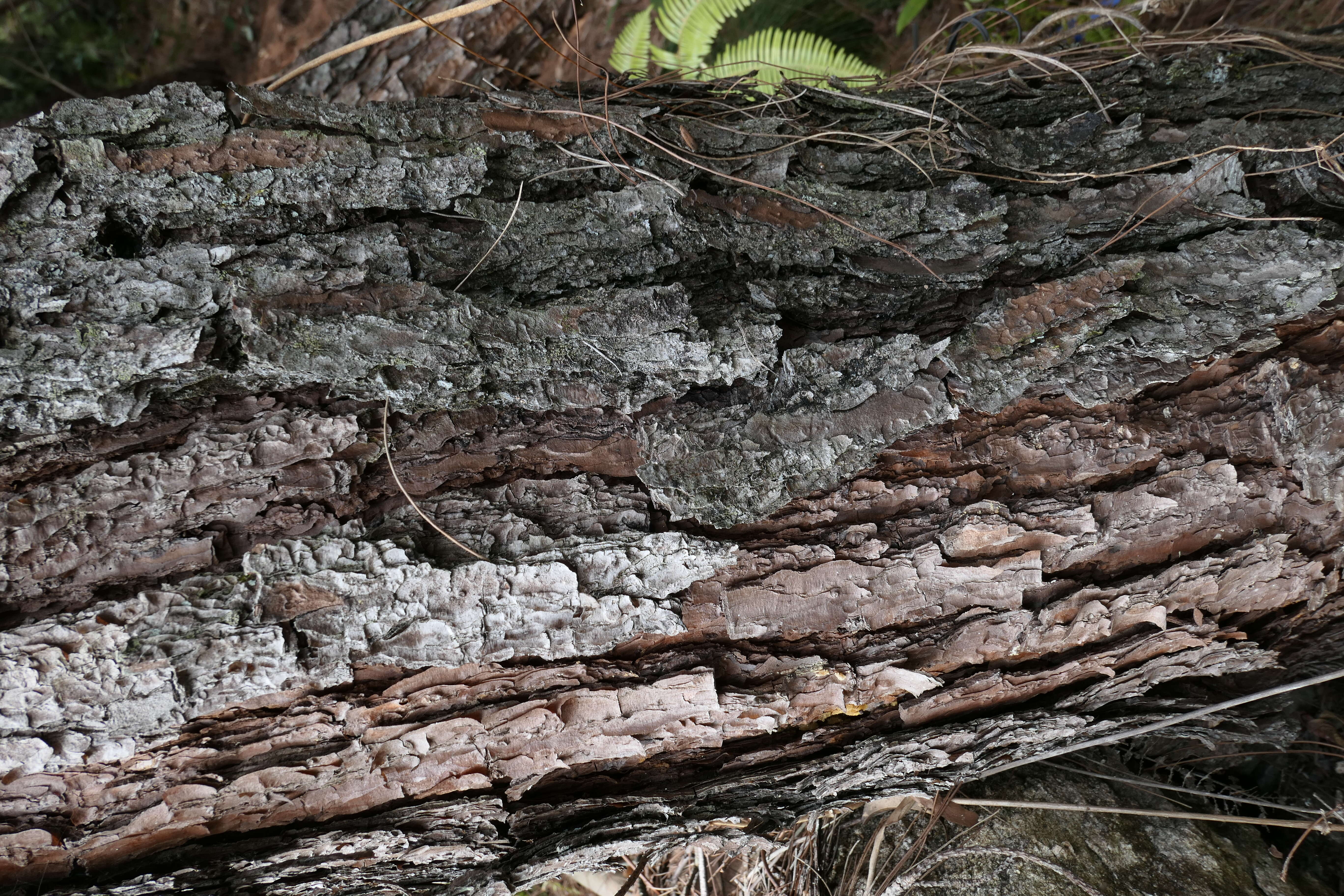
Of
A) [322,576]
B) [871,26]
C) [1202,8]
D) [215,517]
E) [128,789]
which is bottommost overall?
[128,789]

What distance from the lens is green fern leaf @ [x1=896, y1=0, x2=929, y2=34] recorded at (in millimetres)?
2715

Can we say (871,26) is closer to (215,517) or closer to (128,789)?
(215,517)

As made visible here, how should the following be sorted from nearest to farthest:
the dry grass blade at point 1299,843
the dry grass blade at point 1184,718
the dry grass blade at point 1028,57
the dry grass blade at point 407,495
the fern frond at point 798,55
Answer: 1. the dry grass blade at point 407,495
2. the dry grass blade at point 1028,57
3. the dry grass blade at point 1184,718
4. the dry grass blade at point 1299,843
5. the fern frond at point 798,55

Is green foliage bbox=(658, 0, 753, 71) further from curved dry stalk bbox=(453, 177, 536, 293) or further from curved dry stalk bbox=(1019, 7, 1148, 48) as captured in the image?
curved dry stalk bbox=(453, 177, 536, 293)

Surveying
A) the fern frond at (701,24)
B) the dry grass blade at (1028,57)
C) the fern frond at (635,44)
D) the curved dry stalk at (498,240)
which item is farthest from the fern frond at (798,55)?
the curved dry stalk at (498,240)

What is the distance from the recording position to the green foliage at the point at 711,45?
297 centimetres

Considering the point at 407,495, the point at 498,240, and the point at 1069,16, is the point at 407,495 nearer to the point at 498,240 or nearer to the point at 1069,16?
the point at 498,240

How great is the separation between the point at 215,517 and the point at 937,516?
52.1 inches

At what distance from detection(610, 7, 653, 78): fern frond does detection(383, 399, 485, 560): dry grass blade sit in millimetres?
2410

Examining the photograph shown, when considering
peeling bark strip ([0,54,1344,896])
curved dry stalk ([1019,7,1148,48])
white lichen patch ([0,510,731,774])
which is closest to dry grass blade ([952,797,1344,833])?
peeling bark strip ([0,54,1344,896])

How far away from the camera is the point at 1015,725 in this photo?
1.61 m

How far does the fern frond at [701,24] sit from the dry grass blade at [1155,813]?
291 centimetres

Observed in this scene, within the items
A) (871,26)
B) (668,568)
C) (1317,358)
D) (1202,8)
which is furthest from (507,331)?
(871,26)

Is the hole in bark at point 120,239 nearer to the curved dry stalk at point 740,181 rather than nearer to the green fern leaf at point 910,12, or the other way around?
the curved dry stalk at point 740,181
